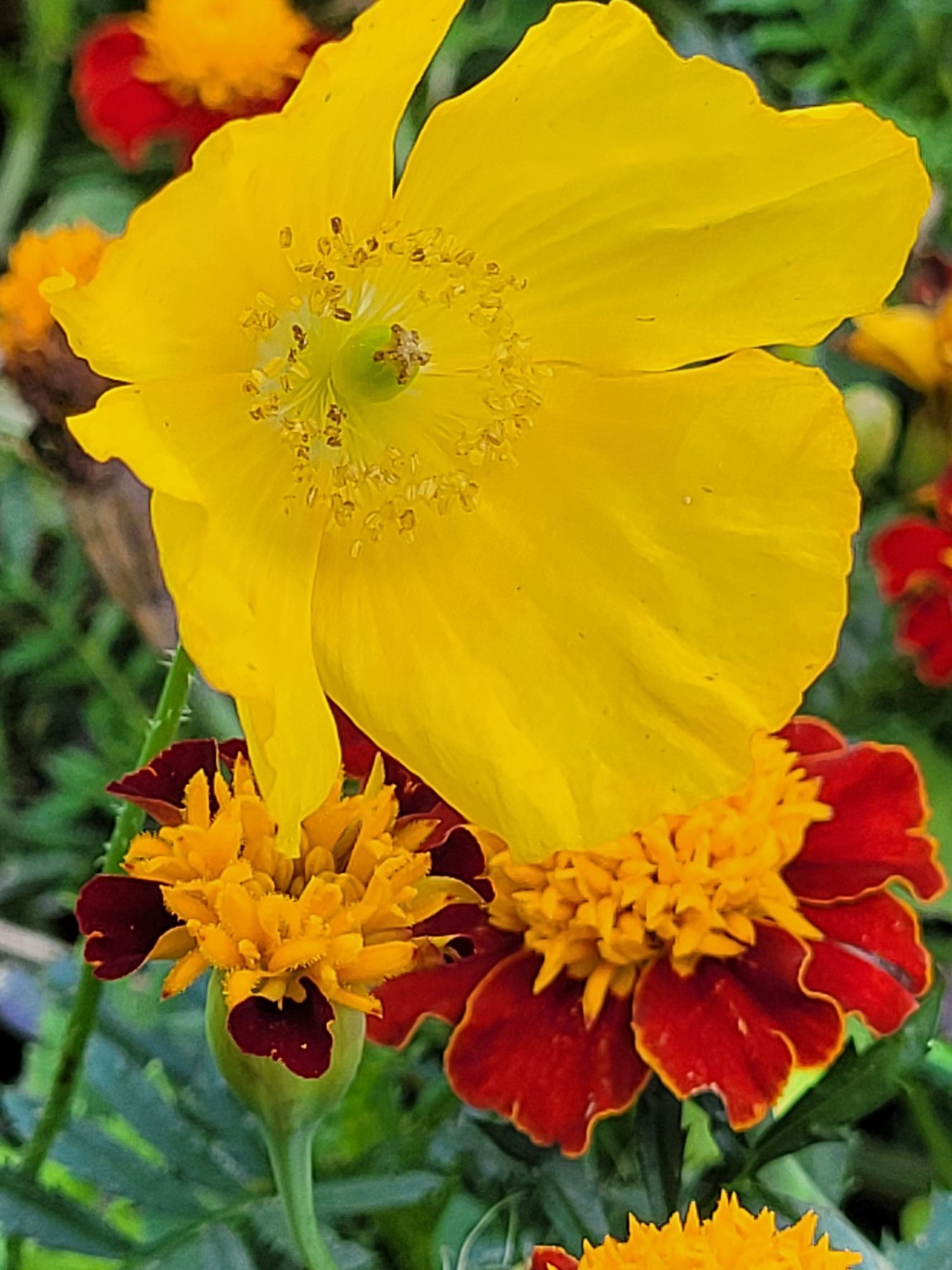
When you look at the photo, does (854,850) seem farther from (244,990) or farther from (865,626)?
(865,626)

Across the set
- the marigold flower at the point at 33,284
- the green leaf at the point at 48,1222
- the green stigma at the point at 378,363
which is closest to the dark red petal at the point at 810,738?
the green stigma at the point at 378,363

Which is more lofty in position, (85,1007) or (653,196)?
(653,196)

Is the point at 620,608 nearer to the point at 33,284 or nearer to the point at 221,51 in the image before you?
the point at 33,284

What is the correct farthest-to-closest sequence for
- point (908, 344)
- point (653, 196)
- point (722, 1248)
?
point (908, 344) < point (653, 196) < point (722, 1248)

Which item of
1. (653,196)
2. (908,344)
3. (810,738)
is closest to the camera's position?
(653,196)

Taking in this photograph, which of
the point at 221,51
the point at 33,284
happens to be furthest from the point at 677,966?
the point at 221,51

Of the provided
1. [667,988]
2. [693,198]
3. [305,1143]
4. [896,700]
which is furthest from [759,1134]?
[896,700]

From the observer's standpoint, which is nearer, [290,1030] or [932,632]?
[290,1030]
